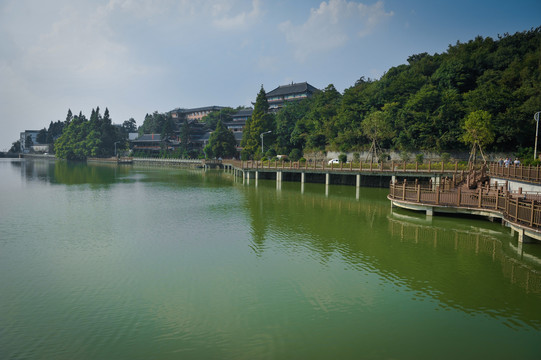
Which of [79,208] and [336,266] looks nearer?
[336,266]

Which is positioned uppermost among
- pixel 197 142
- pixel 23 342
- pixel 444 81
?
pixel 444 81

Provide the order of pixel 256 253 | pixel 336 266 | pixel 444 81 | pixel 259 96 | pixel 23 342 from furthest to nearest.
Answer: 1. pixel 259 96
2. pixel 444 81
3. pixel 256 253
4. pixel 336 266
5. pixel 23 342

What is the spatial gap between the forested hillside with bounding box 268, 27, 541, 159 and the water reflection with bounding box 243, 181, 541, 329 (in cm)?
2091

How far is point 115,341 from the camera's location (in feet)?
26.0

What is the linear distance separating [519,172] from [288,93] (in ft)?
249

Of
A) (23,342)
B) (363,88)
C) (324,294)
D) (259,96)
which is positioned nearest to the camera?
(23,342)

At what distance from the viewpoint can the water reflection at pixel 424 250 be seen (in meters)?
10.3

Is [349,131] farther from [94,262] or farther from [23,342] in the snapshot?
[23,342]

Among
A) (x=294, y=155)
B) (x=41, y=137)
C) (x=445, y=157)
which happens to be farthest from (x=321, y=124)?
(x=41, y=137)

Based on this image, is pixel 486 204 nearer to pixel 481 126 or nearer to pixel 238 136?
pixel 481 126

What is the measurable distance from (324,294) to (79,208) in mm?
20339

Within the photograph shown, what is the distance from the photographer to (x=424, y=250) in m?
14.9

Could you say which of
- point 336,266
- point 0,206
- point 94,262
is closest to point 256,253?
point 336,266

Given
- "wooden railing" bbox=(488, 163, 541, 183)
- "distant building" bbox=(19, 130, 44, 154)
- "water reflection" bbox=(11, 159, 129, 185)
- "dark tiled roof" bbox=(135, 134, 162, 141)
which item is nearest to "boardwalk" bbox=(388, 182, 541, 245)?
"wooden railing" bbox=(488, 163, 541, 183)
